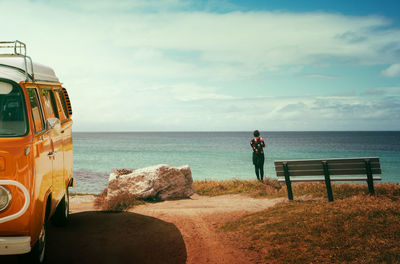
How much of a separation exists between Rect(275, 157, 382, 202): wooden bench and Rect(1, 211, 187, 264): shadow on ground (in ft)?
12.9

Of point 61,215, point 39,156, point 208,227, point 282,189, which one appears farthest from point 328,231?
point 282,189

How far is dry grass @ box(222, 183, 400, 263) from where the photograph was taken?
5148 millimetres

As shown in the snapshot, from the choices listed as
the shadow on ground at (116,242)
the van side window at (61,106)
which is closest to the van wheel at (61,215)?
the shadow on ground at (116,242)

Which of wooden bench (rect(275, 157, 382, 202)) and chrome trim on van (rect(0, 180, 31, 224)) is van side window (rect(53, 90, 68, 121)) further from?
wooden bench (rect(275, 157, 382, 202))

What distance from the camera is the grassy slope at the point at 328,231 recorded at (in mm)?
5156

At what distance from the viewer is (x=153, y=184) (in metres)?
11.4

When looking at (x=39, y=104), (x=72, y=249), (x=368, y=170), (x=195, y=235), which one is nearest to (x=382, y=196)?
(x=368, y=170)

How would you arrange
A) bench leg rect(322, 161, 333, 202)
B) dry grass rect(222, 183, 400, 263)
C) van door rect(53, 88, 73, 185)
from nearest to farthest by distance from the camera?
dry grass rect(222, 183, 400, 263), van door rect(53, 88, 73, 185), bench leg rect(322, 161, 333, 202)

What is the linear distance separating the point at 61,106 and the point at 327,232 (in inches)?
251

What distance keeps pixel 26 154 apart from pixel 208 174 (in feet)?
96.7

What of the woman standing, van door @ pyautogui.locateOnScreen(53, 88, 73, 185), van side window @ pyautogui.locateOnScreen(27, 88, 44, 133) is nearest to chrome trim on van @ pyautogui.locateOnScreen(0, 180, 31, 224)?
van side window @ pyautogui.locateOnScreen(27, 88, 44, 133)

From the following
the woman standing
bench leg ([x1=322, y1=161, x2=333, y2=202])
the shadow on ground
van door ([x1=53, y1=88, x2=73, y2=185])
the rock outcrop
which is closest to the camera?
the shadow on ground

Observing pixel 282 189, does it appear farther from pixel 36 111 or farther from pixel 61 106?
pixel 36 111

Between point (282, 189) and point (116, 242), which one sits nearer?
point (116, 242)
